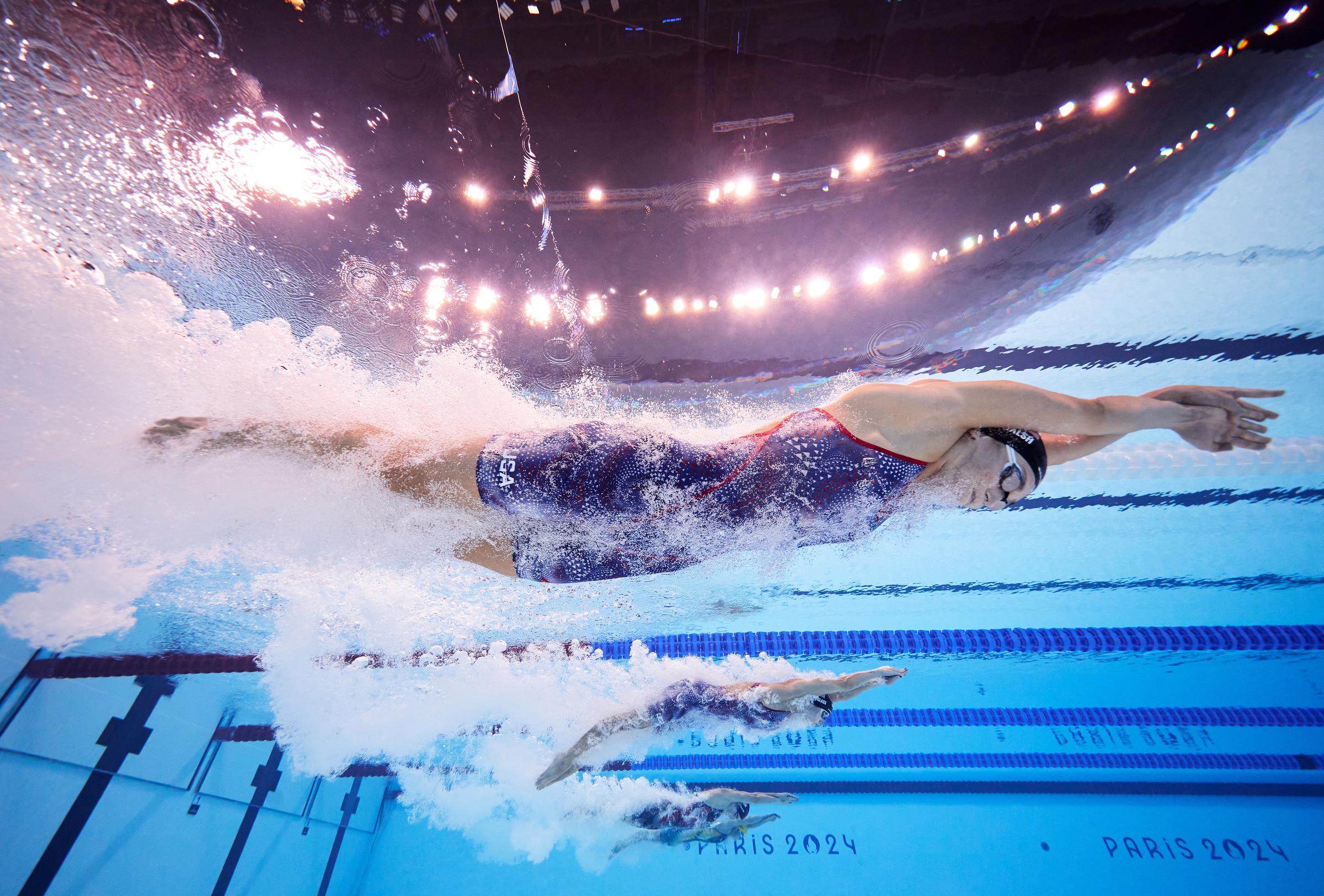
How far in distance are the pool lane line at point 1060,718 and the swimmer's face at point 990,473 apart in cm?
335

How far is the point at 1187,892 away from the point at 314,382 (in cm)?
742

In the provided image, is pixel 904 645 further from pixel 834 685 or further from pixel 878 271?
pixel 878 271

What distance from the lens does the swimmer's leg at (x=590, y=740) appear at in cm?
269

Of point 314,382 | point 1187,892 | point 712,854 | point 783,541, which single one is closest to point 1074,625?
point 1187,892

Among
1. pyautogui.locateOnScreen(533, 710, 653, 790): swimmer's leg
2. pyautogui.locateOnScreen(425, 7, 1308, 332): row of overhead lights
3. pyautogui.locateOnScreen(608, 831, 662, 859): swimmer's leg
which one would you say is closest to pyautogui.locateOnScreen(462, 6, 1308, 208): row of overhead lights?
pyautogui.locateOnScreen(425, 7, 1308, 332): row of overhead lights

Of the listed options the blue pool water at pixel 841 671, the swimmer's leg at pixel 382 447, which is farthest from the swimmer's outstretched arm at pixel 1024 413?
the swimmer's leg at pixel 382 447

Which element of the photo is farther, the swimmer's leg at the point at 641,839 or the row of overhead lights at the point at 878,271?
the swimmer's leg at the point at 641,839

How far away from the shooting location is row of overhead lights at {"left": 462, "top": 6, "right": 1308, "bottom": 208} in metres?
2.05

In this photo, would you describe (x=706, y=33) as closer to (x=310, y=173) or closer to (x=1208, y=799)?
(x=310, y=173)

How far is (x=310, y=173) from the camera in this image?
2883mm

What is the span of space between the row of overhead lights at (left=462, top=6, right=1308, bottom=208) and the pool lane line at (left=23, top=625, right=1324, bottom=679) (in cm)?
326

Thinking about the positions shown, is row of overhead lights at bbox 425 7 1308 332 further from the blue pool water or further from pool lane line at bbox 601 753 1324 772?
pool lane line at bbox 601 753 1324 772

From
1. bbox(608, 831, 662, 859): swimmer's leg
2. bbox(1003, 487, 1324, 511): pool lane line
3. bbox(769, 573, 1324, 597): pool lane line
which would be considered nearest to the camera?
bbox(1003, 487, 1324, 511): pool lane line

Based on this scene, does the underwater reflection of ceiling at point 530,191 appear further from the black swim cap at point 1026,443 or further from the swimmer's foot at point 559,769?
the swimmer's foot at point 559,769
